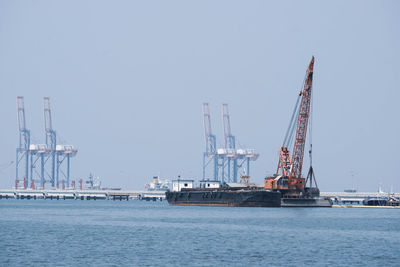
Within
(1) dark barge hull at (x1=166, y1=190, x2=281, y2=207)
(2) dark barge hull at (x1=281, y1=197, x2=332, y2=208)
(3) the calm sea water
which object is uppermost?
(1) dark barge hull at (x1=166, y1=190, x2=281, y2=207)

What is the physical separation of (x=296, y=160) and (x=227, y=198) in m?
15.0

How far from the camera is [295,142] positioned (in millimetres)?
148500

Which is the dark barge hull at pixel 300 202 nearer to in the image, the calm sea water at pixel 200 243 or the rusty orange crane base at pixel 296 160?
the rusty orange crane base at pixel 296 160

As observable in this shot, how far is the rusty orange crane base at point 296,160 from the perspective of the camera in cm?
14775

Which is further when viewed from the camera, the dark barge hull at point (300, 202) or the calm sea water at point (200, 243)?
the dark barge hull at point (300, 202)

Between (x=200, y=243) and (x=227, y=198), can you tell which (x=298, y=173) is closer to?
(x=227, y=198)

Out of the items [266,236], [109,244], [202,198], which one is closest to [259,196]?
[202,198]

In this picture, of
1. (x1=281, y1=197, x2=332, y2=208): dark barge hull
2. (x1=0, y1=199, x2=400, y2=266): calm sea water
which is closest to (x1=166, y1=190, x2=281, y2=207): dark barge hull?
(x1=281, y1=197, x2=332, y2=208): dark barge hull

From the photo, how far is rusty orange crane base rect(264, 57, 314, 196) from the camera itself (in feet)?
485

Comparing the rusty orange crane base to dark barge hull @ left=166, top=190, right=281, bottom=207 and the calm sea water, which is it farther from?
the calm sea water

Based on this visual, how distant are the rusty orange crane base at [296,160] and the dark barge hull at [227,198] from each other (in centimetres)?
372

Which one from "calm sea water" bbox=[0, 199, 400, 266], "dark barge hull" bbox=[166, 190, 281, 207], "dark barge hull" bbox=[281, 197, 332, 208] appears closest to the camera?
"calm sea water" bbox=[0, 199, 400, 266]

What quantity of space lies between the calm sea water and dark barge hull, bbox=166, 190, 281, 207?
3931 cm

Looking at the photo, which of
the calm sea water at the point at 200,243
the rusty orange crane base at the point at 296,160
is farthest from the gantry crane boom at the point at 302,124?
the calm sea water at the point at 200,243
